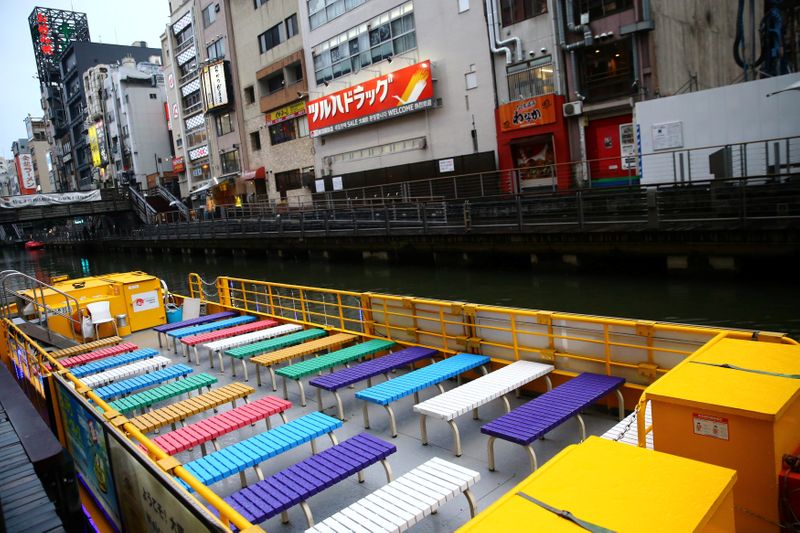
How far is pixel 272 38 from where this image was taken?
48875 mm

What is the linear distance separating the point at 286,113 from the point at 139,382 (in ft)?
137

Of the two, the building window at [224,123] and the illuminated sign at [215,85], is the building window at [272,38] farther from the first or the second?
the building window at [224,123]

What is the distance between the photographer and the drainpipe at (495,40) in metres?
30.0

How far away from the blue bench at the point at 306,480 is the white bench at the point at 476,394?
0.87 meters

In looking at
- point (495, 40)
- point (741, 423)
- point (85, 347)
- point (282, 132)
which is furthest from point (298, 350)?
point (282, 132)

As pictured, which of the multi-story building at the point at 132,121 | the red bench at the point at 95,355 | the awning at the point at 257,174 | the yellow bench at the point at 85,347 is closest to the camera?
the red bench at the point at 95,355

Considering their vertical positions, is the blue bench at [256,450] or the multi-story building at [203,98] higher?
the multi-story building at [203,98]

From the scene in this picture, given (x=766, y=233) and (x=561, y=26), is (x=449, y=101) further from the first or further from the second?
(x=766, y=233)

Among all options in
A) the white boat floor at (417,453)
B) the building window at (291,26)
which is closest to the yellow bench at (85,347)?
the white boat floor at (417,453)

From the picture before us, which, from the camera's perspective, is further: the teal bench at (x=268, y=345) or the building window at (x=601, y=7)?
the building window at (x=601, y=7)

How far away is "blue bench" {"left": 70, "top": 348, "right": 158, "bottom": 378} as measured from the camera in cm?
1032

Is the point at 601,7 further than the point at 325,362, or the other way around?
the point at 601,7

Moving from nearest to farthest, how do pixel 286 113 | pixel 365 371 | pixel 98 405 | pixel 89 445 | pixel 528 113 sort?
pixel 89 445 → pixel 98 405 → pixel 365 371 → pixel 528 113 → pixel 286 113

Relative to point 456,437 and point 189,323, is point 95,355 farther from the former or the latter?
point 456,437
